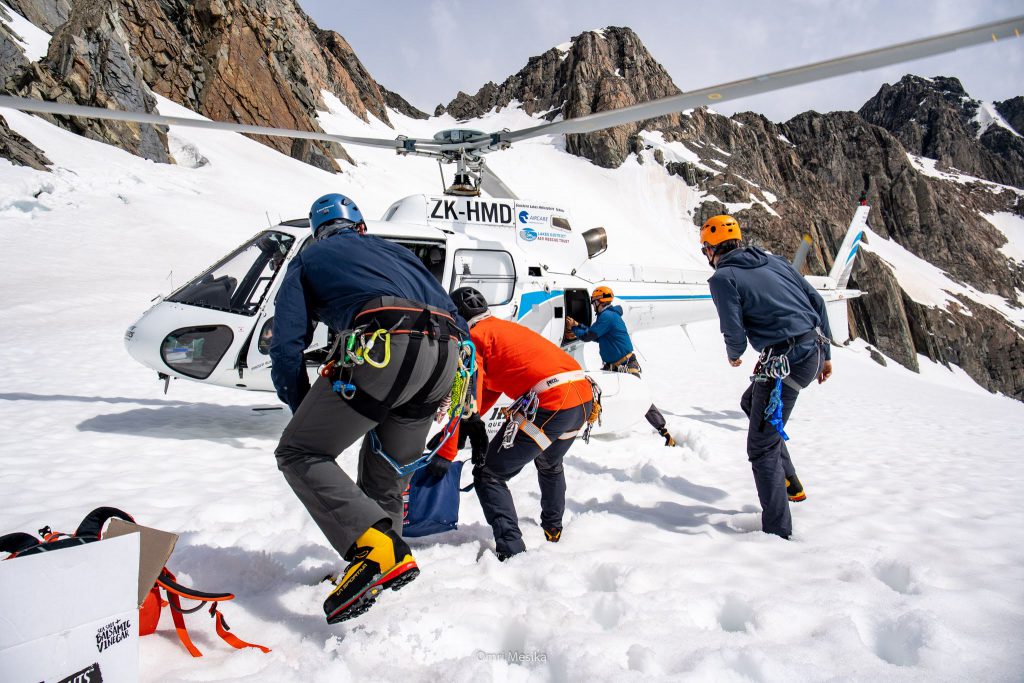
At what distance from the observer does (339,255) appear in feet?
9.02

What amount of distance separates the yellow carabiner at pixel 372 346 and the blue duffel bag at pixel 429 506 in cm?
126

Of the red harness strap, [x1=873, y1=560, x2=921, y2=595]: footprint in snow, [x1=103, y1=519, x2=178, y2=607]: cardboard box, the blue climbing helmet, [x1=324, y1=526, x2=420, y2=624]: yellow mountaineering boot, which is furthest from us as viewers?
the blue climbing helmet

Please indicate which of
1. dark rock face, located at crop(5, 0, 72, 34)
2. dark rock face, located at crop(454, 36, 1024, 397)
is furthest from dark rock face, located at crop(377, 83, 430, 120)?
dark rock face, located at crop(5, 0, 72, 34)

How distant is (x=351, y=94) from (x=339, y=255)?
189 feet

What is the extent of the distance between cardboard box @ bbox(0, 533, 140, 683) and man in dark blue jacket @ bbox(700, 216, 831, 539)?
11.3 feet

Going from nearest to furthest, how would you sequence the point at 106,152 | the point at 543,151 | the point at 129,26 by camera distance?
the point at 106,152 < the point at 129,26 < the point at 543,151

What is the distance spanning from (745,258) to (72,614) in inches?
160

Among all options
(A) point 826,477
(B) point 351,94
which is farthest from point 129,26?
(A) point 826,477

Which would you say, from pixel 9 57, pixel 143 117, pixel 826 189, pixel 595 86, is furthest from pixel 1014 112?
pixel 143 117

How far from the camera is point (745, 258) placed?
4.03 metres

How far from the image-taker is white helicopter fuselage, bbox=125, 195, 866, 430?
5.43 m

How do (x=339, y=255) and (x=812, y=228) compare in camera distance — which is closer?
(x=339, y=255)

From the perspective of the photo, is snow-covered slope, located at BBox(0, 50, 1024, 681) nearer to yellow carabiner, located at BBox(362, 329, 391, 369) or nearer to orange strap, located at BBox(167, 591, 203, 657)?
orange strap, located at BBox(167, 591, 203, 657)

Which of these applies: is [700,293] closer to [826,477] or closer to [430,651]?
[826,477]
